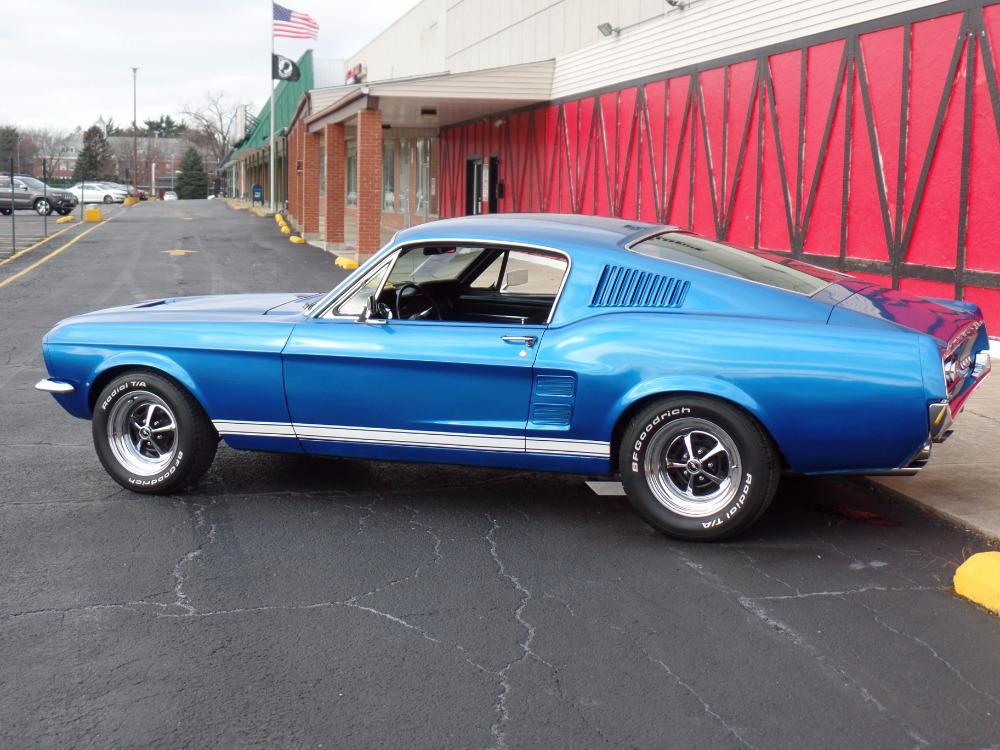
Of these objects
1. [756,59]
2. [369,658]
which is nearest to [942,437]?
[369,658]

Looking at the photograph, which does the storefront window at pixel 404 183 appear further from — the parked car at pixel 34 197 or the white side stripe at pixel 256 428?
the white side stripe at pixel 256 428

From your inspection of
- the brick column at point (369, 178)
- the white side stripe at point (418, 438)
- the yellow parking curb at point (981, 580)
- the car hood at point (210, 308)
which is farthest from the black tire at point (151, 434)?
the brick column at point (369, 178)

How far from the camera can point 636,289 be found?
5234 mm

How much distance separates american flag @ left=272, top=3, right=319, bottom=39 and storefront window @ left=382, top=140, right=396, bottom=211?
488 cm

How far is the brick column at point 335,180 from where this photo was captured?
88.5 feet

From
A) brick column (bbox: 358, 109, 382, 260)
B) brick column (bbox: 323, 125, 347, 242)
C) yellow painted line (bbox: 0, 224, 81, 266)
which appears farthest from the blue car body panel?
brick column (bbox: 323, 125, 347, 242)

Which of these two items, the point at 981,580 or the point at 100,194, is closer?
the point at 981,580

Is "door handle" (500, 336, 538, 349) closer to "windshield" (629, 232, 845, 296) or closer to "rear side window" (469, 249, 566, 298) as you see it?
"rear side window" (469, 249, 566, 298)

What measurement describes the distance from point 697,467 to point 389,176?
1469 inches

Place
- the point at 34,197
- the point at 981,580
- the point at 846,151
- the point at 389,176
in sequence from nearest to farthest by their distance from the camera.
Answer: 1. the point at 981,580
2. the point at 846,151
3. the point at 389,176
4. the point at 34,197

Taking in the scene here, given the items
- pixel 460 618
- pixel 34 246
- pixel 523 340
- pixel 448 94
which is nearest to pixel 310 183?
pixel 34 246

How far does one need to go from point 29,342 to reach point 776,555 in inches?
372

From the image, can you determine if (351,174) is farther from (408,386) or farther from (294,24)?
(408,386)

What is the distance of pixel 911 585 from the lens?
4621 millimetres
